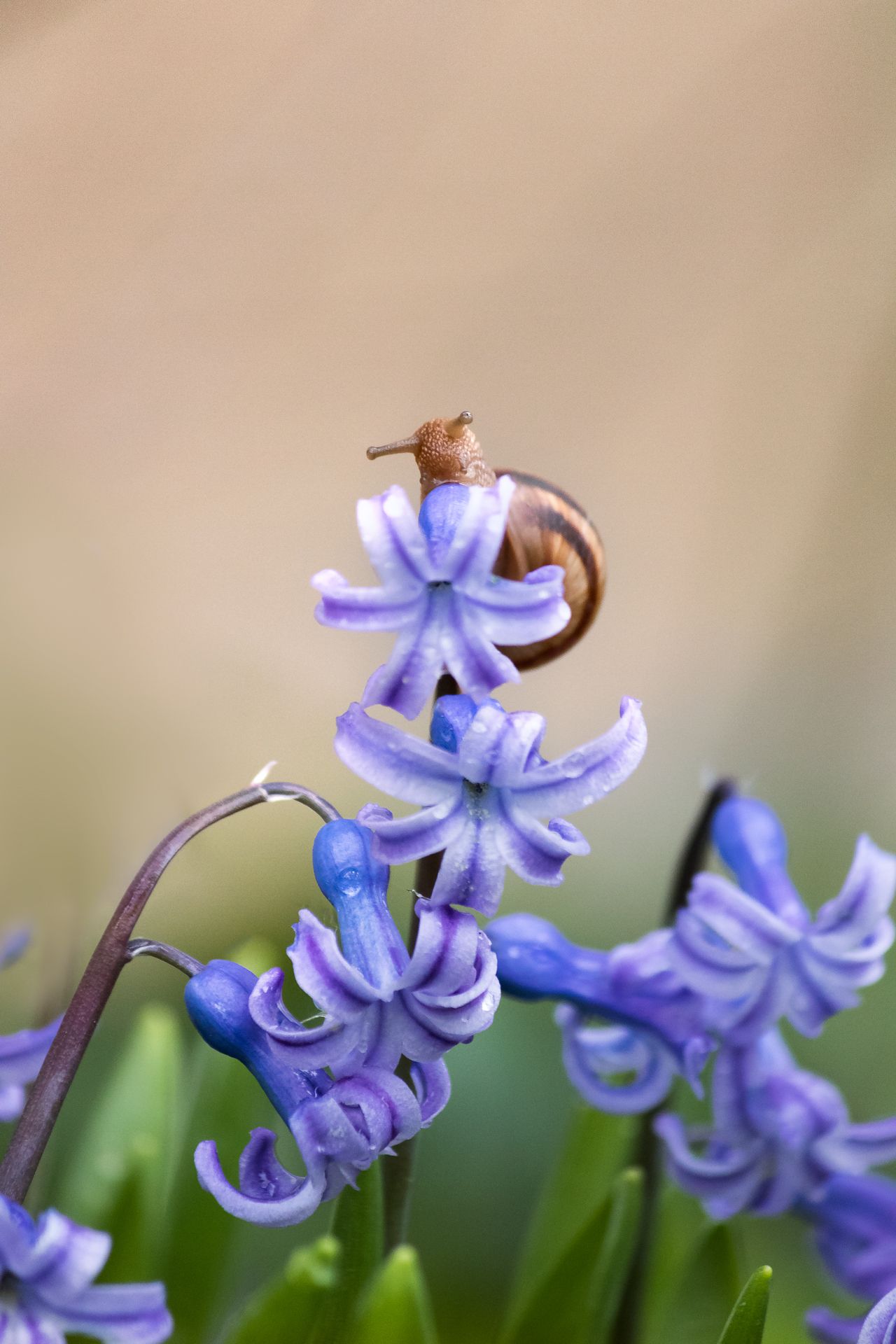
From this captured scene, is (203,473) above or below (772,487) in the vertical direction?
below

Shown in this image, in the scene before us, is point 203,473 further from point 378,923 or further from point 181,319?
point 378,923

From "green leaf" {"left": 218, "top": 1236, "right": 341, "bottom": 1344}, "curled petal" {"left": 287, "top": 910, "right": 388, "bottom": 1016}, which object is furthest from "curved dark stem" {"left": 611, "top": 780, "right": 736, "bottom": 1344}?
"curled petal" {"left": 287, "top": 910, "right": 388, "bottom": 1016}

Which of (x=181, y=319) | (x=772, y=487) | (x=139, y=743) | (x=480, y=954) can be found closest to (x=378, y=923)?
(x=480, y=954)

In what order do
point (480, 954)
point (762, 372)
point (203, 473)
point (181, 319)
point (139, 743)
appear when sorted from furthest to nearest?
point (762, 372) < point (203, 473) < point (181, 319) < point (139, 743) < point (480, 954)

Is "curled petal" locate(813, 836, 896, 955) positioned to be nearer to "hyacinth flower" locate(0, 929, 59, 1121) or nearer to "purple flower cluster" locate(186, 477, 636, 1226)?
"purple flower cluster" locate(186, 477, 636, 1226)

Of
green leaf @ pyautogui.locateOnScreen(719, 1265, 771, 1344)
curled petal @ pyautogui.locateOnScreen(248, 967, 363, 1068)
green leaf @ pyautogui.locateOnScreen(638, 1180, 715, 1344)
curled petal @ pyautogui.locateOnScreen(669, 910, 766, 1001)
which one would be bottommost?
green leaf @ pyautogui.locateOnScreen(638, 1180, 715, 1344)
